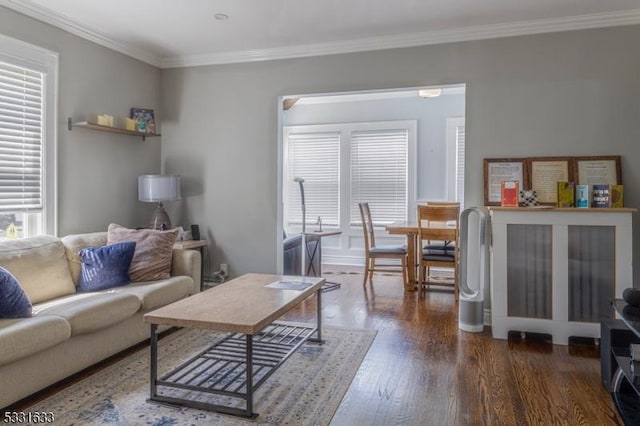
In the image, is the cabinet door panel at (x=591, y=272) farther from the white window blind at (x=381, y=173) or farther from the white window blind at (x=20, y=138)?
the white window blind at (x=20, y=138)

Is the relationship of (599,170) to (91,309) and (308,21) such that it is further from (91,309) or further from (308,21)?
(91,309)

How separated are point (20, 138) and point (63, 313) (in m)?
1.67

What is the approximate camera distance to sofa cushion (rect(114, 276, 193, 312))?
3.15 meters

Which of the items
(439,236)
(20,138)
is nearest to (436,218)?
(439,236)

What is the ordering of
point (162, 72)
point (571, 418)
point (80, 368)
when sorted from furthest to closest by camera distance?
point (162, 72), point (80, 368), point (571, 418)

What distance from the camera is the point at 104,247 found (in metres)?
3.42

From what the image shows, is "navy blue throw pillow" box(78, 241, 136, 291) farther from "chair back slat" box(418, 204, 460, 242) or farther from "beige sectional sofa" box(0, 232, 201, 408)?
"chair back slat" box(418, 204, 460, 242)

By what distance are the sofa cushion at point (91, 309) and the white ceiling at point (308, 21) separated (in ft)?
7.33

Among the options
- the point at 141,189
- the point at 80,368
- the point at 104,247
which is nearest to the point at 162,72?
the point at 141,189

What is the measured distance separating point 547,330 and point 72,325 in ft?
11.0

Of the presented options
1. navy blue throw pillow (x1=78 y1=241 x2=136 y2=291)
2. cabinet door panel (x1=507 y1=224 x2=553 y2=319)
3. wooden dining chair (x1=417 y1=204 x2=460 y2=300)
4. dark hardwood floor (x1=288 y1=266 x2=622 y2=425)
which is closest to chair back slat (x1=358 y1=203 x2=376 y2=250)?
wooden dining chair (x1=417 y1=204 x2=460 y2=300)

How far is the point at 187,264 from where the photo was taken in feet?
12.5

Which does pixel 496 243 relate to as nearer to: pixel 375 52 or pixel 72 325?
pixel 375 52

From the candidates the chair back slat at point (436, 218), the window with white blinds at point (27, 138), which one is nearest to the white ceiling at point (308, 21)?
the window with white blinds at point (27, 138)
